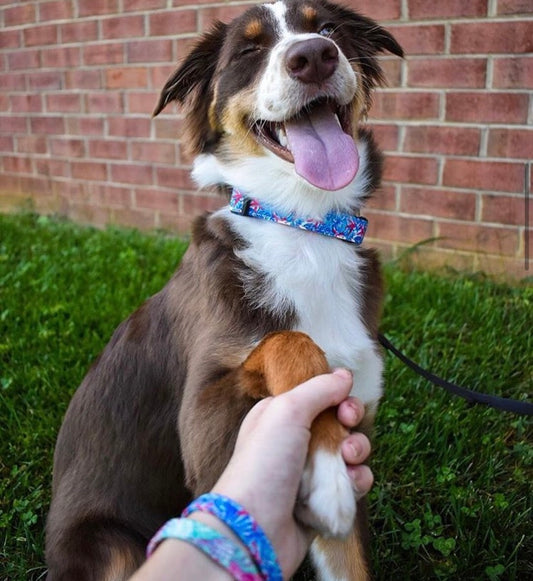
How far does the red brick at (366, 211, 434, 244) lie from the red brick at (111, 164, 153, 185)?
1975 mm

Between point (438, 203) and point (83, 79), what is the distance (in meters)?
Result: 3.23

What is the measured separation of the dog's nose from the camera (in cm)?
201

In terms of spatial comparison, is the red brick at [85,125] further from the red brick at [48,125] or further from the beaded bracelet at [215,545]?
the beaded bracelet at [215,545]

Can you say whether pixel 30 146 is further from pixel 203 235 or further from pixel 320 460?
pixel 320 460

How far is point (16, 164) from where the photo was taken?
6.32 meters

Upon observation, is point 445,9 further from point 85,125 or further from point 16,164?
point 16,164

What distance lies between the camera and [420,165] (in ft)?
13.5

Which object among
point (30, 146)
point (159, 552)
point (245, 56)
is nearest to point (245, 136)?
point (245, 56)

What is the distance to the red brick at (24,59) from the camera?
5.85 meters

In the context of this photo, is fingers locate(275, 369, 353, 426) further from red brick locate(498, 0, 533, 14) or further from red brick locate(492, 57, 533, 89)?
red brick locate(498, 0, 533, 14)

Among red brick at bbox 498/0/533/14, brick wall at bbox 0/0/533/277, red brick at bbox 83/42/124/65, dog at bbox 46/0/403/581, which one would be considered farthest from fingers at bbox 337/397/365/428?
red brick at bbox 83/42/124/65

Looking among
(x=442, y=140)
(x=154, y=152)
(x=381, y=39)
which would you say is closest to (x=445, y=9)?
(x=442, y=140)

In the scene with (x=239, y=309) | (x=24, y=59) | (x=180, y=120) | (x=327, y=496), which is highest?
(x=24, y=59)

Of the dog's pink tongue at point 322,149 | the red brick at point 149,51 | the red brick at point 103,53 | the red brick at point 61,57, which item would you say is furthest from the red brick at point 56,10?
the dog's pink tongue at point 322,149
